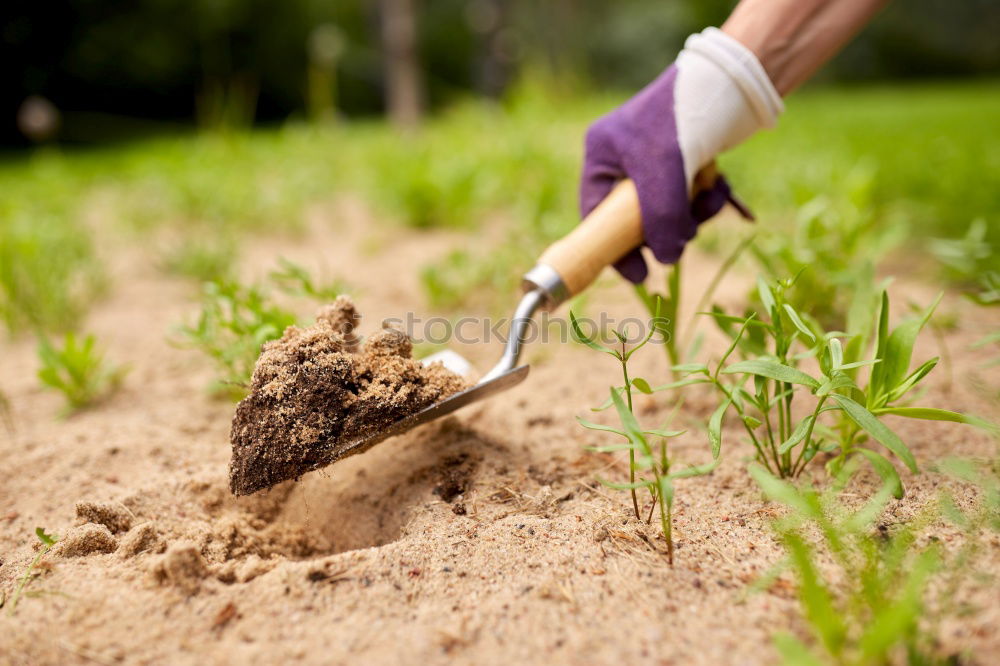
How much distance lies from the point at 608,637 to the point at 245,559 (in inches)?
25.6

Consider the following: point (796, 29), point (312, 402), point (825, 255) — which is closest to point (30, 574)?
point (312, 402)

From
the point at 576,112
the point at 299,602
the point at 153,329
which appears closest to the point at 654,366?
the point at 299,602

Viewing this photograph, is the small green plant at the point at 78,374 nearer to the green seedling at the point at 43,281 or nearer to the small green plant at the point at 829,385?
the green seedling at the point at 43,281

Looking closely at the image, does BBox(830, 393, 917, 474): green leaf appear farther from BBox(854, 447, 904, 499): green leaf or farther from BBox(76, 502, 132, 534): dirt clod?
BBox(76, 502, 132, 534): dirt clod

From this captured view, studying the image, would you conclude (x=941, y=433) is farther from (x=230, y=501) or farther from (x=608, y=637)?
(x=230, y=501)

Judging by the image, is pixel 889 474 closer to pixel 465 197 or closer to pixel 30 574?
pixel 30 574

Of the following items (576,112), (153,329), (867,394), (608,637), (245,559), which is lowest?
(608,637)

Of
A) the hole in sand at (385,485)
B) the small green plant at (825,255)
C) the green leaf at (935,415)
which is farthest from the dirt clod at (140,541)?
the small green plant at (825,255)

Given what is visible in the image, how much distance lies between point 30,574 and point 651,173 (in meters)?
1.36

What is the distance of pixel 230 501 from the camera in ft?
4.65

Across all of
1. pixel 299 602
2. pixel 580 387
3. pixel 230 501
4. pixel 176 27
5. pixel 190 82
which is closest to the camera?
pixel 299 602

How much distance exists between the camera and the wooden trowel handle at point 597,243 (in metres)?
1.52

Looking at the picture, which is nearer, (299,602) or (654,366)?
(299,602)

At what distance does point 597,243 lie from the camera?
5.02 feet
